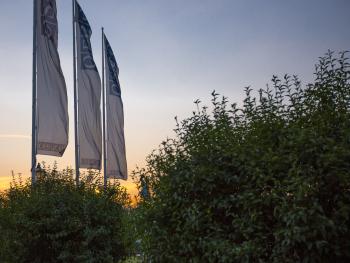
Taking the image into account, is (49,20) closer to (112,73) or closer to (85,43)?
(85,43)

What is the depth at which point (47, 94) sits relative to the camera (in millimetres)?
20250

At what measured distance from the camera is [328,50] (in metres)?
7.09

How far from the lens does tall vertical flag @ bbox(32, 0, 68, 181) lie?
Result: 20.0 metres

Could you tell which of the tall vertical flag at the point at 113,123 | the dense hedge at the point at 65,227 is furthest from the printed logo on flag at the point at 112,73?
the dense hedge at the point at 65,227

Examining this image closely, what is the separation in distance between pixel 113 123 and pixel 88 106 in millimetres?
5446

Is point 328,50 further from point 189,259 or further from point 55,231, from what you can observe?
point 55,231

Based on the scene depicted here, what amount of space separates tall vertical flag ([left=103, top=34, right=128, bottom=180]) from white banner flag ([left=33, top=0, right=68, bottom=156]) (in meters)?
10.3

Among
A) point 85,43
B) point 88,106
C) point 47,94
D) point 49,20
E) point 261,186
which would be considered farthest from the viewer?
point 85,43

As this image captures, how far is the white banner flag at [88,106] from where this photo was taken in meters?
25.7

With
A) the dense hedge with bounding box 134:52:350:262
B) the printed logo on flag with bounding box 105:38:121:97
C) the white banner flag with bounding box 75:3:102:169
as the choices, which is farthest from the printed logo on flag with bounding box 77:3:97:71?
the dense hedge with bounding box 134:52:350:262

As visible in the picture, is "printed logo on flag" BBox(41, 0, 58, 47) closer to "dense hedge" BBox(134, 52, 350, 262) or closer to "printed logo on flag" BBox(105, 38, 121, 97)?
"printed logo on flag" BBox(105, 38, 121, 97)

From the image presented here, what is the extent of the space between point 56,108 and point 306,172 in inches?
618

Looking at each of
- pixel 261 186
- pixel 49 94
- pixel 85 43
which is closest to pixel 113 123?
pixel 85 43

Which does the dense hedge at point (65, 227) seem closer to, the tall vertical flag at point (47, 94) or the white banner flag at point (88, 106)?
the tall vertical flag at point (47, 94)
